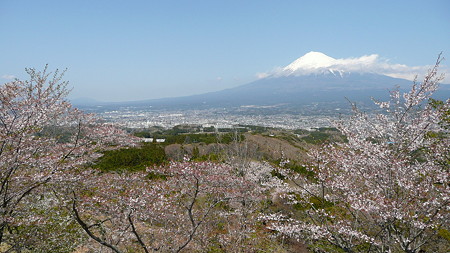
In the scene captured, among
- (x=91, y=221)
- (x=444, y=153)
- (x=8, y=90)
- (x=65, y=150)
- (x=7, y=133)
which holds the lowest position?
(x=91, y=221)

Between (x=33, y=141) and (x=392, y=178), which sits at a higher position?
(x=33, y=141)

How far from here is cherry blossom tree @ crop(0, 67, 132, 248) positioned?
4.76 metres

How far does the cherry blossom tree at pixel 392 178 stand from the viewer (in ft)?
16.4

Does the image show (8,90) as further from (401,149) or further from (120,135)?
(401,149)

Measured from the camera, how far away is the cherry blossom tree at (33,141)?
4.76 m

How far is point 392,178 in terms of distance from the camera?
5.61 metres

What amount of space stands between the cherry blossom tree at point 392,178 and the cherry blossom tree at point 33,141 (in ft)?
17.1

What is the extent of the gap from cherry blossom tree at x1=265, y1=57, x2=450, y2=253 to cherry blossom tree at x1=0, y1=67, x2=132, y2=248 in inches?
205

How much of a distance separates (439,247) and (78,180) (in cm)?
1027

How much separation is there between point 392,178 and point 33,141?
26.3 feet

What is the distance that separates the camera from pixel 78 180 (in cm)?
526

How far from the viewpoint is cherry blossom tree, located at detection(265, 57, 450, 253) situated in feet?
16.4

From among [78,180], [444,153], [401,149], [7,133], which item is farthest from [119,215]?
[444,153]

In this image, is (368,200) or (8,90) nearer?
(368,200)
